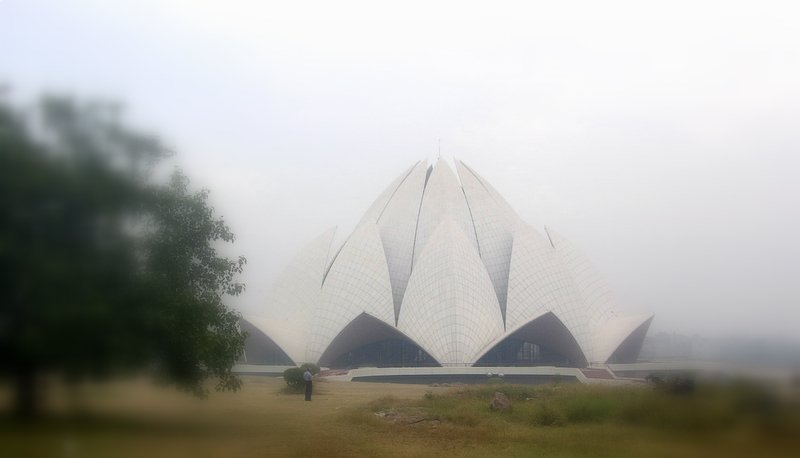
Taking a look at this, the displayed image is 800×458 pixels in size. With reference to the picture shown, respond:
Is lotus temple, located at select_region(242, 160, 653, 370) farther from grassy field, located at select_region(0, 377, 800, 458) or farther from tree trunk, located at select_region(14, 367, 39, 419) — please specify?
tree trunk, located at select_region(14, 367, 39, 419)

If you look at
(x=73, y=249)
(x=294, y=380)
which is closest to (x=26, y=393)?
(x=73, y=249)

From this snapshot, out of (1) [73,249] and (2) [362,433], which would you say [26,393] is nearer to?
(1) [73,249]

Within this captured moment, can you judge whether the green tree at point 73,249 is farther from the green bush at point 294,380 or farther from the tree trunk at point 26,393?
the green bush at point 294,380

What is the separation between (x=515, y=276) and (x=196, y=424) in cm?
2606

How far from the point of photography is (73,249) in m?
4.07

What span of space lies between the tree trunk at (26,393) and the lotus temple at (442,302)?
22534 millimetres

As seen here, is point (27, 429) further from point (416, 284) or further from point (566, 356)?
point (566, 356)

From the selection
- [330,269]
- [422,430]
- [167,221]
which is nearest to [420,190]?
[330,269]

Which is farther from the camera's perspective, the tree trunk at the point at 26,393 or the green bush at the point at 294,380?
the green bush at the point at 294,380

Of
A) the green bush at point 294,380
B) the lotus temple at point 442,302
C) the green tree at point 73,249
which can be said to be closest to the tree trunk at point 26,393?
the green tree at point 73,249

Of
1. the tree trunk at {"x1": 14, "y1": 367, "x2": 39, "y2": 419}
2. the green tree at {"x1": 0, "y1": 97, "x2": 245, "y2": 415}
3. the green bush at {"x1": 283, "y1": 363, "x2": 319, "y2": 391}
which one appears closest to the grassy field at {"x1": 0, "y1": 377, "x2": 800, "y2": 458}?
the tree trunk at {"x1": 14, "y1": 367, "x2": 39, "y2": 419}

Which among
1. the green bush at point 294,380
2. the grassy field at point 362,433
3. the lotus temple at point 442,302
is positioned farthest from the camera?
the lotus temple at point 442,302

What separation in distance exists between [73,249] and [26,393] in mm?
930

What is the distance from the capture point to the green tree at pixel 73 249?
3906 mm
